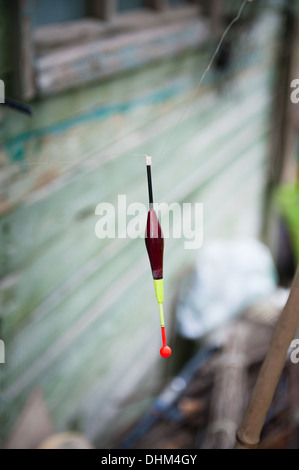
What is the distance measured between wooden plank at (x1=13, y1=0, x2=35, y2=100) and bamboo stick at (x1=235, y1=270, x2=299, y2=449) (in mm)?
985

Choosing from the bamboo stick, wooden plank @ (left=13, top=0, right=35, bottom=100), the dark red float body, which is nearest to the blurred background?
wooden plank @ (left=13, top=0, right=35, bottom=100)

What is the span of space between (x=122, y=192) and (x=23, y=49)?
884 mm

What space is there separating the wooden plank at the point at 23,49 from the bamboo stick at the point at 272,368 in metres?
0.99

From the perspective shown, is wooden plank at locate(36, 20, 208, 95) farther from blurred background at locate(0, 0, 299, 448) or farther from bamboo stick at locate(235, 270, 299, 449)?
bamboo stick at locate(235, 270, 299, 449)

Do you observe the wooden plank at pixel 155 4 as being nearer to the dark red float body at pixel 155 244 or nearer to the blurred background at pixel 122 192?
the blurred background at pixel 122 192

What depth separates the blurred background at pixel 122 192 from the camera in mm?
1645

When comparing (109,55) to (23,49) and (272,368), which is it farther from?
(272,368)

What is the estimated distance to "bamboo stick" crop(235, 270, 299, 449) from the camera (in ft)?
3.10

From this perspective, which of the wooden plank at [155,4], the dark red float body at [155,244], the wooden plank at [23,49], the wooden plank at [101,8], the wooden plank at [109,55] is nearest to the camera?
the dark red float body at [155,244]

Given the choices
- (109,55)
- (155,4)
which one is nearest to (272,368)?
(109,55)

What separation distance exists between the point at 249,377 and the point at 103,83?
5.48 ft

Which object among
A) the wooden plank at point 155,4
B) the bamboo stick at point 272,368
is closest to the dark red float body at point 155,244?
the bamboo stick at point 272,368
